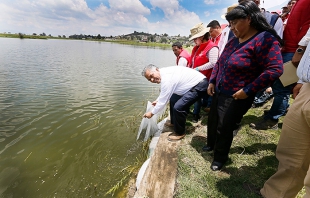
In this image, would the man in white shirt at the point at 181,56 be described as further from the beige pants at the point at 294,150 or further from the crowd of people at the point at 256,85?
the beige pants at the point at 294,150

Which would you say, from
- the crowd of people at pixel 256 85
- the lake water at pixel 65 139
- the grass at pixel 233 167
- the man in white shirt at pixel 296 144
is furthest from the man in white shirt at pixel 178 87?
the man in white shirt at pixel 296 144

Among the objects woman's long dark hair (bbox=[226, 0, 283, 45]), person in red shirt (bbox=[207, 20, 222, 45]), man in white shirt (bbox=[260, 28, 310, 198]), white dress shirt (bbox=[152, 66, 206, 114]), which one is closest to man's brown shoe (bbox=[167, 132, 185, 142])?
white dress shirt (bbox=[152, 66, 206, 114])

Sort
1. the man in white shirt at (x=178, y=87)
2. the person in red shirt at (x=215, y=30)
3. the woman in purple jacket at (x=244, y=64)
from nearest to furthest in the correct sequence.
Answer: the woman in purple jacket at (x=244, y=64) → the man in white shirt at (x=178, y=87) → the person in red shirt at (x=215, y=30)

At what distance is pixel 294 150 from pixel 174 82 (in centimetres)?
192

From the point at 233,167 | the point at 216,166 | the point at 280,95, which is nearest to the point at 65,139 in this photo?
the point at 216,166

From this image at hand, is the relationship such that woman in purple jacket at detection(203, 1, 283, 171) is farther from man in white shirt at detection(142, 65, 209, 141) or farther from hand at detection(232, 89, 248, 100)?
man in white shirt at detection(142, 65, 209, 141)

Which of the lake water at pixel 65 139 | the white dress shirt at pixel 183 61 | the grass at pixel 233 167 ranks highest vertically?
the white dress shirt at pixel 183 61

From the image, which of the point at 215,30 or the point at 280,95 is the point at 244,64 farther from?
the point at 215,30

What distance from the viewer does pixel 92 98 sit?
291 inches

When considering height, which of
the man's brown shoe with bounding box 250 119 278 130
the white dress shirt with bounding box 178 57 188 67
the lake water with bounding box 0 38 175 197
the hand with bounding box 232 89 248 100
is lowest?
the lake water with bounding box 0 38 175 197

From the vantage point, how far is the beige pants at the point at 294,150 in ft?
4.62

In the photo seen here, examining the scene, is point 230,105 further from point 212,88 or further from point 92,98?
point 92,98

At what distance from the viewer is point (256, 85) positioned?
1840 mm

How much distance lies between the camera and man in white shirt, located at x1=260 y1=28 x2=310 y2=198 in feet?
4.57
